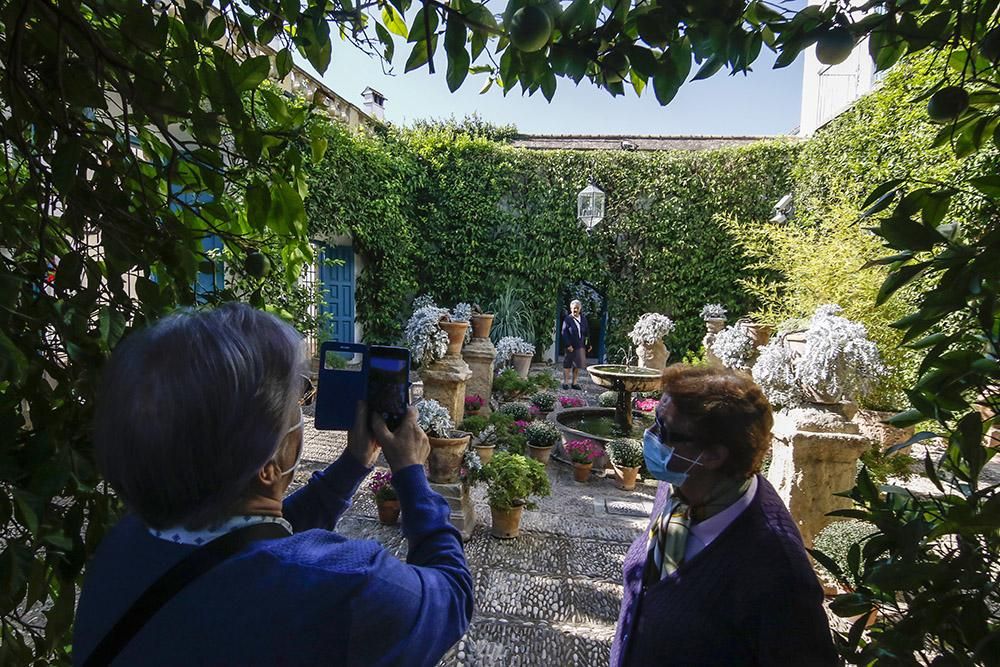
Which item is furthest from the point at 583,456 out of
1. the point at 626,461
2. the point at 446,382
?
the point at 446,382

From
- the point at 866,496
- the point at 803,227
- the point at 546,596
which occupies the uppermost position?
the point at 803,227

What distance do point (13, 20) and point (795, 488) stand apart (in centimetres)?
406

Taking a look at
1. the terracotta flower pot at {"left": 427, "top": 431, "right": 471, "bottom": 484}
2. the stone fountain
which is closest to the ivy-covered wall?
the stone fountain

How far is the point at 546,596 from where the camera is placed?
10.9 ft

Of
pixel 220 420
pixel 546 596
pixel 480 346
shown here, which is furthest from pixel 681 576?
pixel 480 346

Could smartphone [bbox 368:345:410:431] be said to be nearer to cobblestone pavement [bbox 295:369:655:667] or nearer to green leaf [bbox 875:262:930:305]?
green leaf [bbox 875:262:930:305]

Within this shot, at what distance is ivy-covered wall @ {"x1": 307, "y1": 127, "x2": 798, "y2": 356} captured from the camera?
10.9 meters

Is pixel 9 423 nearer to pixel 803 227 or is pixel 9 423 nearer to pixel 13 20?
pixel 13 20

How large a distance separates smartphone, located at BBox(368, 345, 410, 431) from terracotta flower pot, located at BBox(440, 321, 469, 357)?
4810mm

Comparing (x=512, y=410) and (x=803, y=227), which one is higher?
(x=803, y=227)

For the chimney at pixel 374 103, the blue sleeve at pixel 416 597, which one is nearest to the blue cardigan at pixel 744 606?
the blue sleeve at pixel 416 597

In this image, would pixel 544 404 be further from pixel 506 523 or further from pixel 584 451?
pixel 506 523

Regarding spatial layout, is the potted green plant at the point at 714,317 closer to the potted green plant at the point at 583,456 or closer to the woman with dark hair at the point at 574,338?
the woman with dark hair at the point at 574,338

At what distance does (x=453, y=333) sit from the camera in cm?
603
